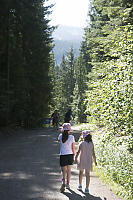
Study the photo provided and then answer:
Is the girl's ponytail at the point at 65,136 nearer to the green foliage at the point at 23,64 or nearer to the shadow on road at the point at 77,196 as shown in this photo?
the shadow on road at the point at 77,196

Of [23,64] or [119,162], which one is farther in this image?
[23,64]

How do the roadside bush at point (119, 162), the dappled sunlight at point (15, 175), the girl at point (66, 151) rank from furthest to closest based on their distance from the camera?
the dappled sunlight at point (15, 175) < the girl at point (66, 151) < the roadside bush at point (119, 162)

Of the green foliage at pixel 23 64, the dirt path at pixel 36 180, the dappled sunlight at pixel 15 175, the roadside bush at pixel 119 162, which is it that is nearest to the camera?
the roadside bush at pixel 119 162

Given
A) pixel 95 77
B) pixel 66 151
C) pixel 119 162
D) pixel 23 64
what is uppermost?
pixel 23 64

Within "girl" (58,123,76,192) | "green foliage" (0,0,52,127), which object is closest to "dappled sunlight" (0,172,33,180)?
"girl" (58,123,76,192)

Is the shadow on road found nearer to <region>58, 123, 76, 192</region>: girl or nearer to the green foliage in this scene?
<region>58, 123, 76, 192</region>: girl

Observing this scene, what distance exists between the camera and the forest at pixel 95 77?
6547 mm

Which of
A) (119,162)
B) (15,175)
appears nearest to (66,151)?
(119,162)

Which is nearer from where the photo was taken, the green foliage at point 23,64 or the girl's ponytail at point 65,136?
the girl's ponytail at point 65,136

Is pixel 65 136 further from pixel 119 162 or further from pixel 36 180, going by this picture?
pixel 36 180

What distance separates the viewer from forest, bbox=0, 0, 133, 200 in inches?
258

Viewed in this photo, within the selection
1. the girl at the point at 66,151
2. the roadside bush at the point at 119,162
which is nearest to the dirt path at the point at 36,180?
the roadside bush at the point at 119,162

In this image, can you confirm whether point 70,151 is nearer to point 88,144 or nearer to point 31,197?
point 88,144

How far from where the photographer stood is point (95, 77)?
1830 centimetres
